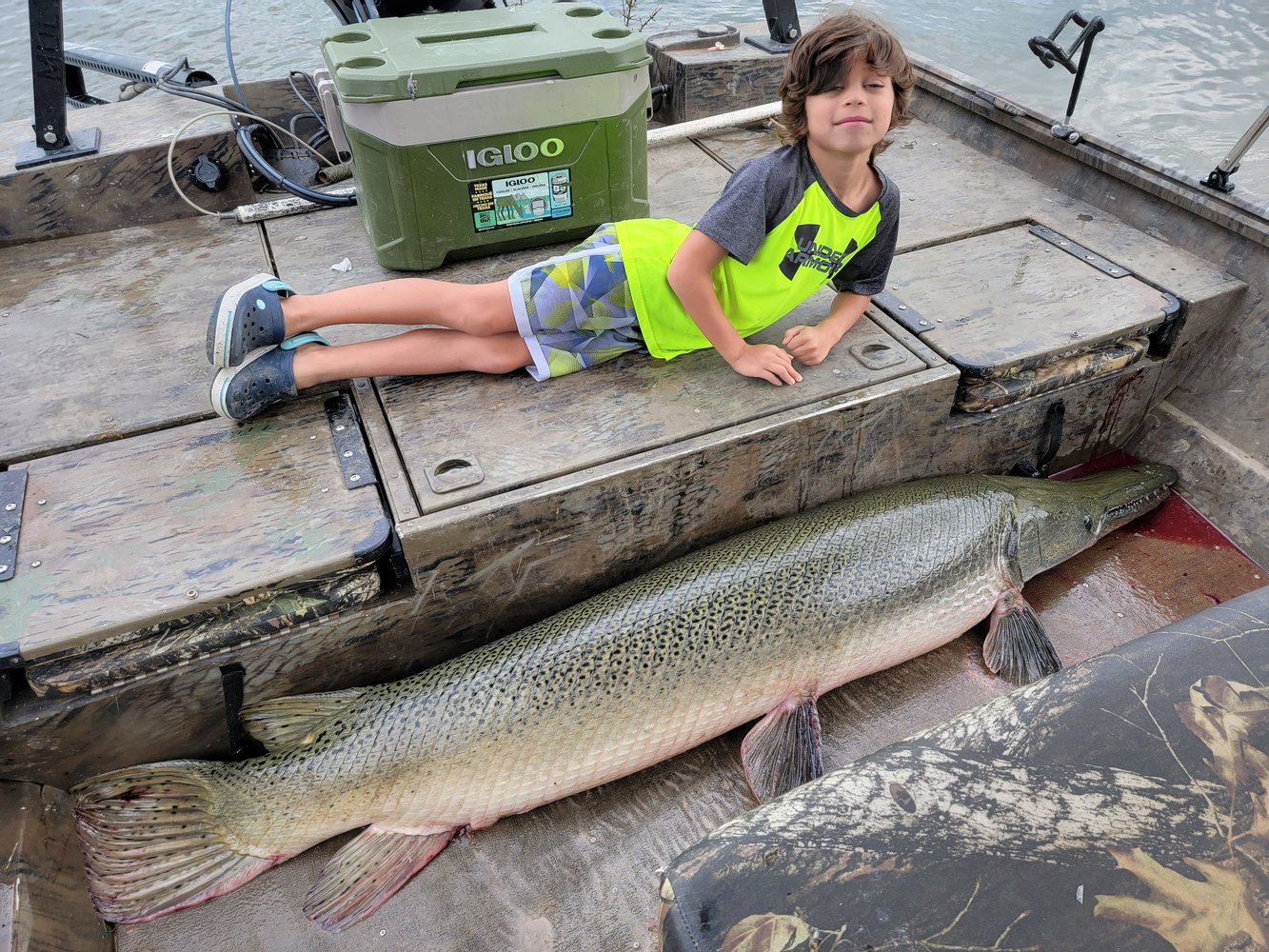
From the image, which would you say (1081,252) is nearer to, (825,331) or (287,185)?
(825,331)

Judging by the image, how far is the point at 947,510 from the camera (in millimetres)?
2500

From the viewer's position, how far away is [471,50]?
8.49ft

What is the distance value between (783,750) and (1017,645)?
0.79 metres

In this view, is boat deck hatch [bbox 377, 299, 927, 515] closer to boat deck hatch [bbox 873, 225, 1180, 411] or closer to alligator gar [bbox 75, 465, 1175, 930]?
boat deck hatch [bbox 873, 225, 1180, 411]

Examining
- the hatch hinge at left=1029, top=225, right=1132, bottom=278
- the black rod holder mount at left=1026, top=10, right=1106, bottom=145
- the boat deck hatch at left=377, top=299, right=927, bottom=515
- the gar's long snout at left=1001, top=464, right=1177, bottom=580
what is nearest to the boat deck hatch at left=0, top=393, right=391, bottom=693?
the boat deck hatch at left=377, top=299, right=927, bottom=515

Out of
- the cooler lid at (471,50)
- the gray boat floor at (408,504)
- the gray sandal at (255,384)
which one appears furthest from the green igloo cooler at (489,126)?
the gray sandal at (255,384)

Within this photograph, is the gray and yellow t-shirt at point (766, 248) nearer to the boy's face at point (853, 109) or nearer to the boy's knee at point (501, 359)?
the boy's face at point (853, 109)

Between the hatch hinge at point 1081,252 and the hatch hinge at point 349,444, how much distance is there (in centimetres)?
250

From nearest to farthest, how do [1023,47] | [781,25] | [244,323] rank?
1. [244,323]
2. [781,25]
3. [1023,47]

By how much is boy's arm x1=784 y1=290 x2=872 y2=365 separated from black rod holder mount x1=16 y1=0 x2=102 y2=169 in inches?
103

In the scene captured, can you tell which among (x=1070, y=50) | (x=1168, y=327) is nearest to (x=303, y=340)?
(x=1168, y=327)

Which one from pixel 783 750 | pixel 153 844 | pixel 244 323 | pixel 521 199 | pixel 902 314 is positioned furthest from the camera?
pixel 521 199

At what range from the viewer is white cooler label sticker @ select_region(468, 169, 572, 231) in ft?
9.09

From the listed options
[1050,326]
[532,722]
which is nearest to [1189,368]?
[1050,326]
